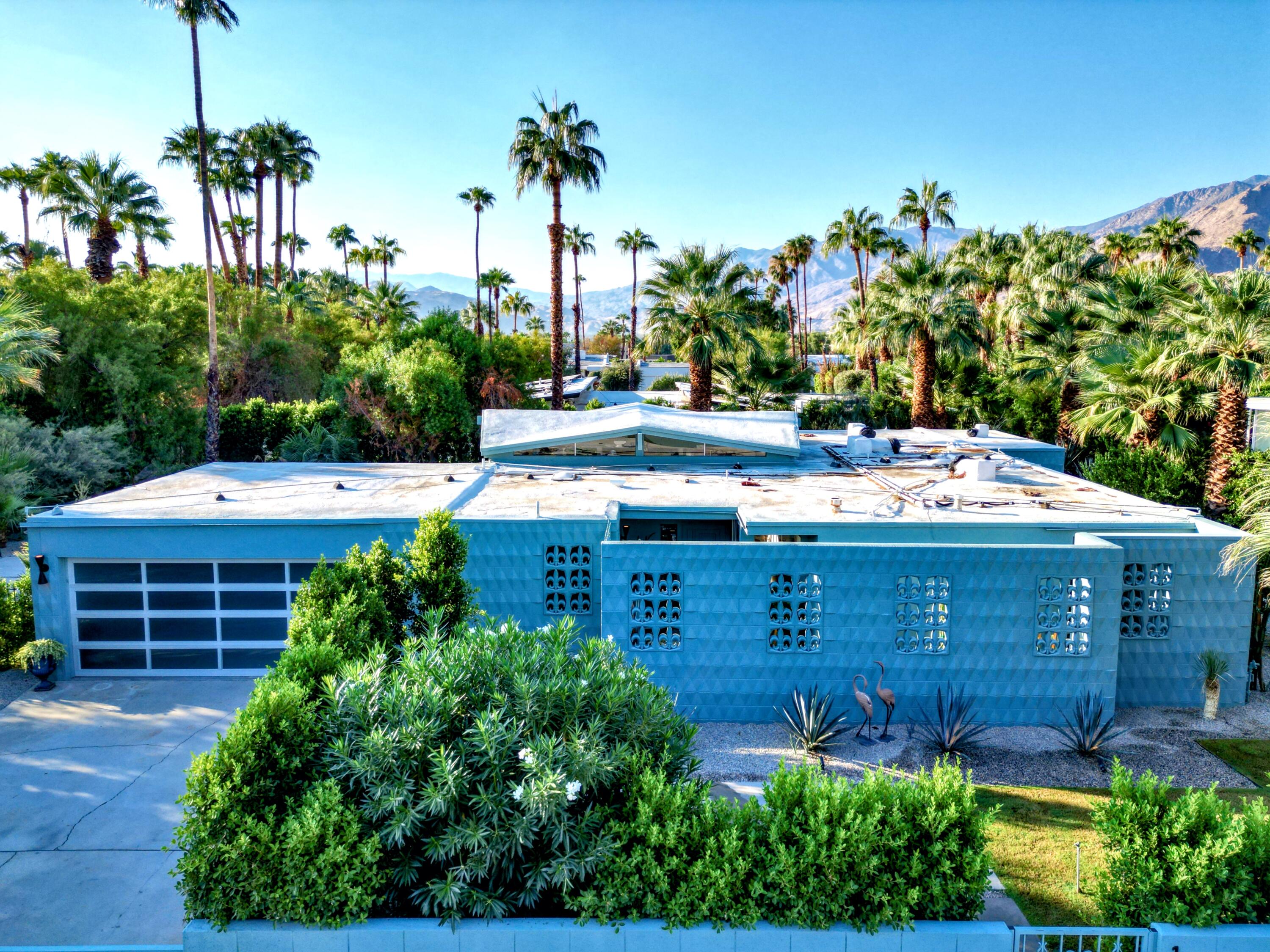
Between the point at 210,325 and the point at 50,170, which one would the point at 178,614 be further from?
the point at 50,170

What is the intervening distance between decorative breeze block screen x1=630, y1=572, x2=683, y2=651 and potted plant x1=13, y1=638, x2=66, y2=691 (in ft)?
31.4

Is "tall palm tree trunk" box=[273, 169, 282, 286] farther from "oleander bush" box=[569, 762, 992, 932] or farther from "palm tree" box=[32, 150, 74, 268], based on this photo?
"oleander bush" box=[569, 762, 992, 932]

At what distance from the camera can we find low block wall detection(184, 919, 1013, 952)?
574cm

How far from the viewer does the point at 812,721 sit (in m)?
10.9

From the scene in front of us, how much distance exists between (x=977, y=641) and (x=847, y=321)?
117ft

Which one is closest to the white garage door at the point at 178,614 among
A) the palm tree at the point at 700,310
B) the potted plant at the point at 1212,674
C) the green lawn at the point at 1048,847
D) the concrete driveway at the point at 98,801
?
the concrete driveway at the point at 98,801

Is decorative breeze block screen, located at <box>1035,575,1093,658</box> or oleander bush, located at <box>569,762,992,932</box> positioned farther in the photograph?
decorative breeze block screen, located at <box>1035,575,1093,658</box>

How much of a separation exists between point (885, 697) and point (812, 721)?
3.48 ft

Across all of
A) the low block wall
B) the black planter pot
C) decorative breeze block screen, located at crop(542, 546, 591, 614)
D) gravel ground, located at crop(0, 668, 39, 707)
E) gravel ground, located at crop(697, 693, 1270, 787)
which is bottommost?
gravel ground, located at crop(697, 693, 1270, 787)

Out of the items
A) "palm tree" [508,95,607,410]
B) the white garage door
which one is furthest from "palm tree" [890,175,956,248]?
the white garage door

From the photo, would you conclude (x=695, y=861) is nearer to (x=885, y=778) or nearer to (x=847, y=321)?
(x=885, y=778)

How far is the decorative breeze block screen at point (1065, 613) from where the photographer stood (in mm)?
11484

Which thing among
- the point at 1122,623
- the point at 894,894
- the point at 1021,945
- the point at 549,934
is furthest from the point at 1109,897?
the point at 1122,623

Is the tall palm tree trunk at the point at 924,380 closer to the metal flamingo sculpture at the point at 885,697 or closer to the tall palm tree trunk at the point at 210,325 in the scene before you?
the metal flamingo sculpture at the point at 885,697
